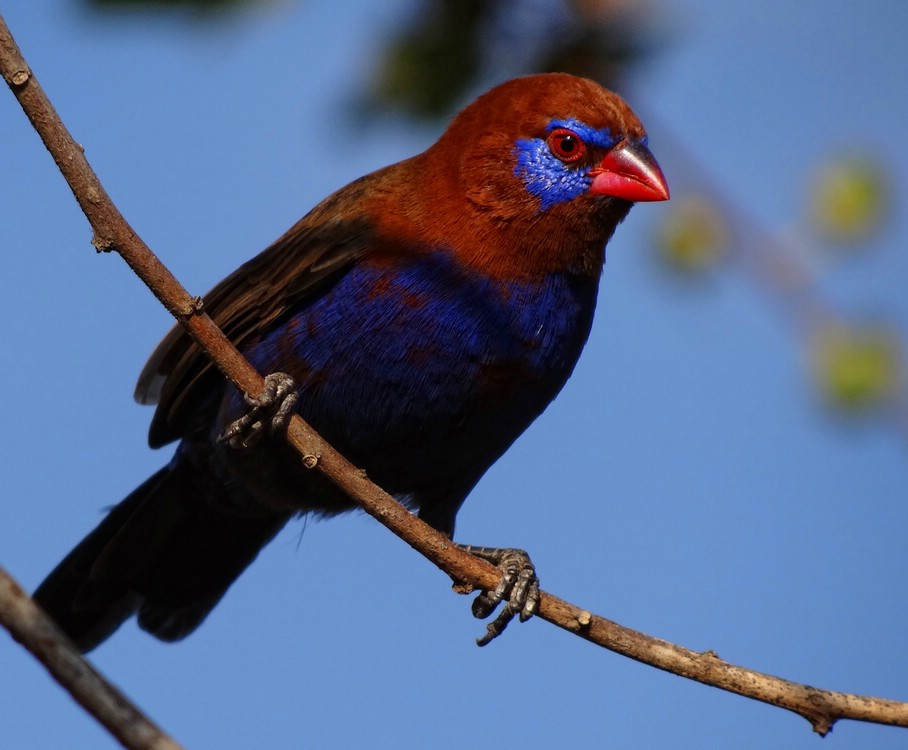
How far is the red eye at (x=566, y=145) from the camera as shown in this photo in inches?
179

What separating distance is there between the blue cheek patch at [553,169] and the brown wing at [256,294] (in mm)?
591

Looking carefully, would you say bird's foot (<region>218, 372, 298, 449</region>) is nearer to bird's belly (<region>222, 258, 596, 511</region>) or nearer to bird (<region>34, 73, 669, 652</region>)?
bird (<region>34, 73, 669, 652</region>)

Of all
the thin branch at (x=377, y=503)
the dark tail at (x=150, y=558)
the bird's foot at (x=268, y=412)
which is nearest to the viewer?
the thin branch at (x=377, y=503)

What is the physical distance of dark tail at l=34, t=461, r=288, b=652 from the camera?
5.35 metres

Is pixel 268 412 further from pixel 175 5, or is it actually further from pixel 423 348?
pixel 175 5

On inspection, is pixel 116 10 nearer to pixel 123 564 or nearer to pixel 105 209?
pixel 105 209

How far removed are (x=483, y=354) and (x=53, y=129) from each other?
5.37 feet

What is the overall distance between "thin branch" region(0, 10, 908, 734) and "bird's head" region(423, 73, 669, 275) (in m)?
1.04

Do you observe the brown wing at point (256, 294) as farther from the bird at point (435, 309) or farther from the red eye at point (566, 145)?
the red eye at point (566, 145)

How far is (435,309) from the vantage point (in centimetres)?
432


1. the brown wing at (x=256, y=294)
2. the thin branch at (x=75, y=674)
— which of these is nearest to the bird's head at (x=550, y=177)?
the brown wing at (x=256, y=294)

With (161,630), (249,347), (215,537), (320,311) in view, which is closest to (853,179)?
(320,311)

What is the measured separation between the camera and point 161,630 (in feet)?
18.5

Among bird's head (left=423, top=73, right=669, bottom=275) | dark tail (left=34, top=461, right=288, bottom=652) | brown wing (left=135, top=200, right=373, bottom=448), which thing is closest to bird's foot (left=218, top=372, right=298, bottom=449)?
brown wing (left=135, top=200, right=373, bottom=448)
